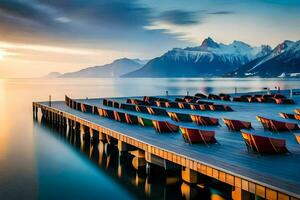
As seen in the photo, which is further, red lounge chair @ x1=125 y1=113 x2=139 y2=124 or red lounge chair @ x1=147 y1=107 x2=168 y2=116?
red lounge chair @ x1=147 y1=107 x2=168 y2=116

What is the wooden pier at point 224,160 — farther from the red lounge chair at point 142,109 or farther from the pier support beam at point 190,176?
the red lounge chair at point 142,109

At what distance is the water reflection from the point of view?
14.1 m

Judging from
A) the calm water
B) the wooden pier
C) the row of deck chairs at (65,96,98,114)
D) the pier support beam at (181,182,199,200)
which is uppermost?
the row of deck chairs at (65,96,98,114)

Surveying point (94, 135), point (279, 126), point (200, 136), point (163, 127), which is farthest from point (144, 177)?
point (94, 135)

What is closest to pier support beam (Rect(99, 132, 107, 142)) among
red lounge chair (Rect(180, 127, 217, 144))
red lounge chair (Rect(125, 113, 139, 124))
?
red lounge chair (Rect(125, 113, 139, 124))

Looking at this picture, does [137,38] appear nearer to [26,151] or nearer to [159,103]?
[159,103]

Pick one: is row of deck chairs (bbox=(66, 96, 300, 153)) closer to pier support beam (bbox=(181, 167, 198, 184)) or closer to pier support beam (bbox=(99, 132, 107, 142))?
pier support beam (bbox=(99, 132, 107, 142))

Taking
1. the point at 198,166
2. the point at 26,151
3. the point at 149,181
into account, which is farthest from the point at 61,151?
the point at 198,166

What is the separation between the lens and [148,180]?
53.2ft

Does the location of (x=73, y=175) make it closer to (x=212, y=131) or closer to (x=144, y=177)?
(x=144, y=177)

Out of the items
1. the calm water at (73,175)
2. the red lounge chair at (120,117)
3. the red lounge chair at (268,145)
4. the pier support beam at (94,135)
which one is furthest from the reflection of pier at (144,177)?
the red lounge chair at (268,145)

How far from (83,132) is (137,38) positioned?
78203 millimetres

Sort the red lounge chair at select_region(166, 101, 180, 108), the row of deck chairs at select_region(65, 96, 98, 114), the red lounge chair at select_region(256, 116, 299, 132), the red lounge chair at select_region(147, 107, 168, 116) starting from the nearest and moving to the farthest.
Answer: the red lounge chair at select_region(256, 116, 299, 132)
the red lounge chair at select_region(147, 107, 168, 116)
the row of deck chairs at select_region(65, 96, 98, 114)
the red lounge chair at select_region(166, 101, 180, 108)


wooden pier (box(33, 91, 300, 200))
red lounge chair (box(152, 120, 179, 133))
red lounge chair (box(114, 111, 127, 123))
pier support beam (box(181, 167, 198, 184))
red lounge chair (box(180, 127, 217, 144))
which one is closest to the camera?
wooden pier (box(33, 91, 300, 200))
